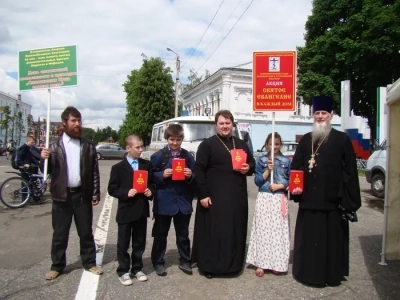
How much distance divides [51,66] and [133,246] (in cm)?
309

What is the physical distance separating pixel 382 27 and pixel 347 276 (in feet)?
70.3

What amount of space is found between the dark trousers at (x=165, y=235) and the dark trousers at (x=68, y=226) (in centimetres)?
78

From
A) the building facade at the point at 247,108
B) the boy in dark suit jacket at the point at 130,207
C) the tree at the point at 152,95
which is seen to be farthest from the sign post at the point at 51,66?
the tree at the point at 152,95

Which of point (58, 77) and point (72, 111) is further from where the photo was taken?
point (58, 77)

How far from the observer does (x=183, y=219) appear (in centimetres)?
455

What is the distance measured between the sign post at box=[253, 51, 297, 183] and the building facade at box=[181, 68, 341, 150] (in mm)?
26981

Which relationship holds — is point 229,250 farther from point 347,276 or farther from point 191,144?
point 191,144

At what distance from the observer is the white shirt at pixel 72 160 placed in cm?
444

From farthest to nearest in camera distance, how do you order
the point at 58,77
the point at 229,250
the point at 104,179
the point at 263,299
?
the point at 104,179, the point at 58,77, the point at 229,250, the point at 263,299

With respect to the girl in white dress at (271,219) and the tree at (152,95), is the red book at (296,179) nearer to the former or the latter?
the girl in white dress at (271,219)

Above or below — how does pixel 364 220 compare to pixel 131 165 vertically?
below

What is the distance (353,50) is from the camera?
77.8 feet

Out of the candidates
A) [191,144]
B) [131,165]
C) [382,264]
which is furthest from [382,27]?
[131,165]

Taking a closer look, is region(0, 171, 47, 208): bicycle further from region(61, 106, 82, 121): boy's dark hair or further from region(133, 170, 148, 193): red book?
region(133, 170, 148, 193): red book
